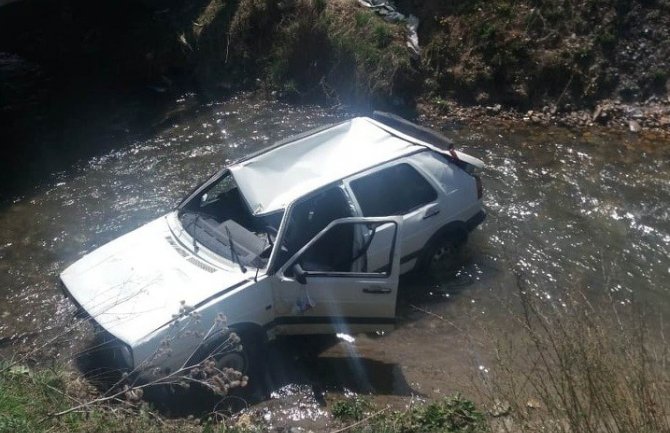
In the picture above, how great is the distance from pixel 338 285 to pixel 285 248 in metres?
0.61

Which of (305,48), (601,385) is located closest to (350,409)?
(601,385)

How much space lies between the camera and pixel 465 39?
12.7 m

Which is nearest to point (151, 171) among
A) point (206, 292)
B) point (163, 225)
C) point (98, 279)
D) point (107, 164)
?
point (107, 164)

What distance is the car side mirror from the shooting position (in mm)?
6398

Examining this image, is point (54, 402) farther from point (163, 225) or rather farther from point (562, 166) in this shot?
point (562, 166)

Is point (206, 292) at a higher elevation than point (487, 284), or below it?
higher

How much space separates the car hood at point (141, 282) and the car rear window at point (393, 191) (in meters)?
1.68

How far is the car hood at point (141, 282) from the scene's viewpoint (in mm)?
6105

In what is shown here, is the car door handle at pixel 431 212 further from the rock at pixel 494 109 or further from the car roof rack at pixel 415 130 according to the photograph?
the rock at pixel 494 109

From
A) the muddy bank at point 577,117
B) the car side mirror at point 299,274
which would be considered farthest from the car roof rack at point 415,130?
the muddy bank at point 577,117

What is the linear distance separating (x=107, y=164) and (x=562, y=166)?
276 inches

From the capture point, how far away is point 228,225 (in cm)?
707

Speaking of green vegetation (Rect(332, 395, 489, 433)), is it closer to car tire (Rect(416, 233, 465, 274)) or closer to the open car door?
the open car door

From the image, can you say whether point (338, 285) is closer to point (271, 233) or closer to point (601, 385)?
point (271, 233)
